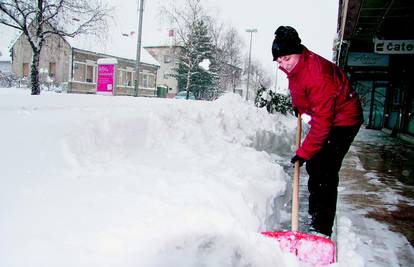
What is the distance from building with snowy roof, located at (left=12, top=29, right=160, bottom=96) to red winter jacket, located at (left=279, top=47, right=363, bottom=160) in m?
24.4

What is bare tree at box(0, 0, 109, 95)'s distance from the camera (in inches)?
541

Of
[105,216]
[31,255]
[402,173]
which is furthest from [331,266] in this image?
[402,173]

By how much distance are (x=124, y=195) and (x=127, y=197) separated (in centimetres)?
4

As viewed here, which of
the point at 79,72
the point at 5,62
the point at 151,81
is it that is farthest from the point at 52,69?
the point at 5,62

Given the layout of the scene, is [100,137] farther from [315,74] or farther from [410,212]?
[410,212]

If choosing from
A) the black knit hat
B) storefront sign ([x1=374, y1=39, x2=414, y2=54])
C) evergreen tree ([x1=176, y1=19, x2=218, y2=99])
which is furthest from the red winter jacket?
evergreen tree ([x1=176, y1=19, x2=218, y2=99])

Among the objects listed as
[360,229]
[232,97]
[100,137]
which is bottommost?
[360,229]

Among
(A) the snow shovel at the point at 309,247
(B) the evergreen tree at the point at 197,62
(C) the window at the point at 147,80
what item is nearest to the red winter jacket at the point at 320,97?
(A) the snow shovel at the point at 309,247

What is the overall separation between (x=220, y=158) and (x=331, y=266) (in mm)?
2109

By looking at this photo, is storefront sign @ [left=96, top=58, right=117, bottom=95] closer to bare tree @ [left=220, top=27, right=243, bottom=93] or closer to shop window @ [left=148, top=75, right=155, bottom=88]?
shop window @ [left=148, top=75, right=155, bottom=88]

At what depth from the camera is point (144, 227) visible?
2.15m

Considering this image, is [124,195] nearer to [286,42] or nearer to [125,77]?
[286,42]

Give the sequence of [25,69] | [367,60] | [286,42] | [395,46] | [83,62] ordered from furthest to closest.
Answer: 1. [25,69]
2. [83,62]
3. [367,60]
4. [395,46]
5. [286,42]

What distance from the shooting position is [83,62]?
98.9 ft
